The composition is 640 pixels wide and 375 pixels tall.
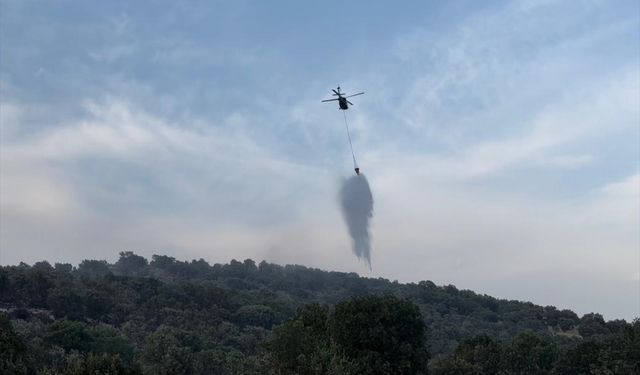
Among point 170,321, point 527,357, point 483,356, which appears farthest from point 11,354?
point 170,321

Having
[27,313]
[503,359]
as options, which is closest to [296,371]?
[503,359]

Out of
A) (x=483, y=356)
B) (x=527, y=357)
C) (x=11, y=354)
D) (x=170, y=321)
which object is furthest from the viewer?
(x=170, y=321)

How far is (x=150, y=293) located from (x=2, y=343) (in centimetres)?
10428

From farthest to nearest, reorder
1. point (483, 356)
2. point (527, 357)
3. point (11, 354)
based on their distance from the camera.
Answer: point (483, 356) < point (527, 357) < point (11, 354)

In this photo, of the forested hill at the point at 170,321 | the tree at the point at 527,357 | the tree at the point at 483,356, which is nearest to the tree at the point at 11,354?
the forested hill at the point at 170,321

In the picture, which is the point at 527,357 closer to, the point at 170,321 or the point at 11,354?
the point at 11,354

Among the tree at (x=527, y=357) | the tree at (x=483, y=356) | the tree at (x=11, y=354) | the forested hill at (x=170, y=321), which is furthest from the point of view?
the tree at (x=527, y=357)

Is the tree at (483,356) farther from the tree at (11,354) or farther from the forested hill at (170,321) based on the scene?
the tree at (11,354)

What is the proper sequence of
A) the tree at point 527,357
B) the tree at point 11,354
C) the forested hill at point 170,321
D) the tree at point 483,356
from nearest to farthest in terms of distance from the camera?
the tree at point 11,354
the forested hill at point 170,321
the tree at point 483,356
the tree at point 527,357

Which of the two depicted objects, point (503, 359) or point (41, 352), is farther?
point (503, 359)

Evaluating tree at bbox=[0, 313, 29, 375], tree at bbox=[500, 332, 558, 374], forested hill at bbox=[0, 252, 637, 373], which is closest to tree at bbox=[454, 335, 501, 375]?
tree at bbox=[500, 332, 558, 374]

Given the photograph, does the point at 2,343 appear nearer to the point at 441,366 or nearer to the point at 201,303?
the point at 441,366

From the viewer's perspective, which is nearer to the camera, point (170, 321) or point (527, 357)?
point (527, 357)

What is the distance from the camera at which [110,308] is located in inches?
5010
